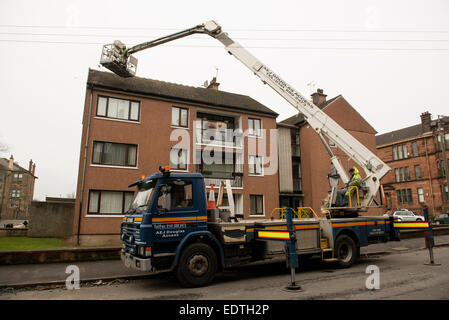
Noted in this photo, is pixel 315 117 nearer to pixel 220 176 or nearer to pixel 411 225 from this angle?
pixel 411 225

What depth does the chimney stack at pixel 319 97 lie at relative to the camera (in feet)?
96.2

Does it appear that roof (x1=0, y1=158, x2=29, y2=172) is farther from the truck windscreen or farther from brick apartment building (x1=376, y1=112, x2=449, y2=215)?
brick apartment building (x1=376, y1=112, x2=449, y2=215)

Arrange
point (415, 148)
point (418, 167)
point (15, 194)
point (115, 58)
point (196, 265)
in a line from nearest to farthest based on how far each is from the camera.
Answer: point (196, 265) < point (115, 58) < point (418, 167) < point (415, 148) < point (15, 194)

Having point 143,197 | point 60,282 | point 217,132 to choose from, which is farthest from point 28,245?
point 217,132

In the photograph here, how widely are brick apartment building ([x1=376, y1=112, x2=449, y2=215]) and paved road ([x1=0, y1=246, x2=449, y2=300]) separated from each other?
1529 inches

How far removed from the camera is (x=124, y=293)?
688 centimetres

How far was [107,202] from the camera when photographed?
17.2 metres

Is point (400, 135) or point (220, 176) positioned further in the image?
point (400, 135)

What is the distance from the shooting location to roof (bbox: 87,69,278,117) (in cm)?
1883

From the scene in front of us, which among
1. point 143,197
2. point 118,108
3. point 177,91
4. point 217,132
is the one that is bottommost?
point 143,197

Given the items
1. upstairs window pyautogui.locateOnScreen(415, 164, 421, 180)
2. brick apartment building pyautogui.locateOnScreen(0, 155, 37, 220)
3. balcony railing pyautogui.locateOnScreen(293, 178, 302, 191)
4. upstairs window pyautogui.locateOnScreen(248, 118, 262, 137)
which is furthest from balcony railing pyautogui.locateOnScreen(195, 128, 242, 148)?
brick apartment building pyautogui.locateOnScreen(0, 155, 37, 220)

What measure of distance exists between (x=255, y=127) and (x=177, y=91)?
6.76 metres

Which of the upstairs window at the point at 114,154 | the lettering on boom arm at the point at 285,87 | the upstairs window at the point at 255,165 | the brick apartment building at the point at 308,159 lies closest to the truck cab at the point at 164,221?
the lettering on boom arm at the point at 285,87
